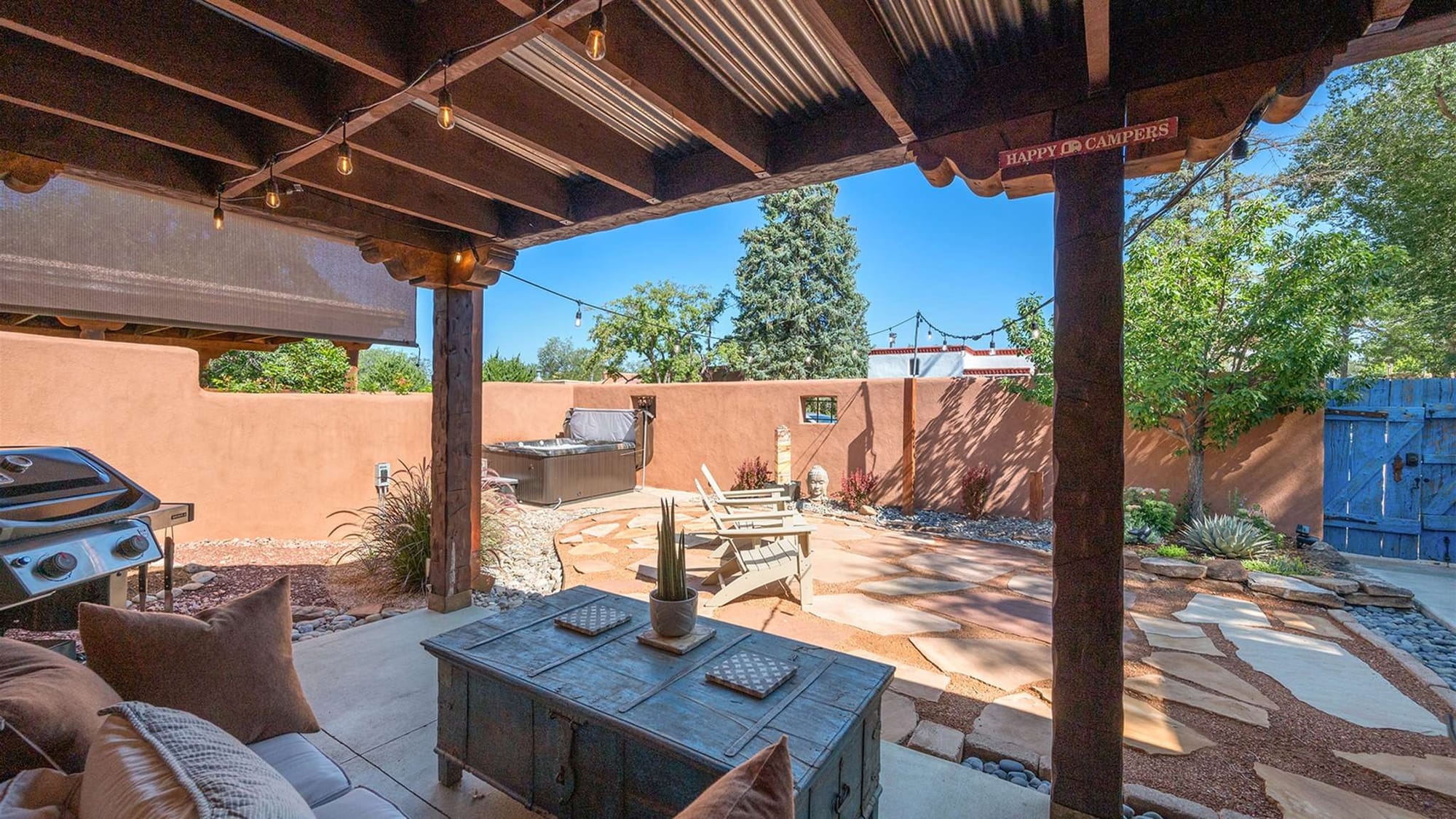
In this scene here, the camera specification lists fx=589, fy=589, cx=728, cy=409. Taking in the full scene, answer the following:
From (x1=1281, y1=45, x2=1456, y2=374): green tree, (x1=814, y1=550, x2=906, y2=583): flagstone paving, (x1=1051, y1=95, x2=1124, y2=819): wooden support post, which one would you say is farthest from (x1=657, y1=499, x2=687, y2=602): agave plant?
(x1=1281, y1=45, x2=1456, y2=374): green tree

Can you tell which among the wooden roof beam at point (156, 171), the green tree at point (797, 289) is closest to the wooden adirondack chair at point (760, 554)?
the wooden roof beam at point (156, 171)

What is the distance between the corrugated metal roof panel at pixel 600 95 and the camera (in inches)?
76.0

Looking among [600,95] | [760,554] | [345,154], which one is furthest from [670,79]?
[760,554]

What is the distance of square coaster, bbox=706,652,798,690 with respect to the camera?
158 centimetres

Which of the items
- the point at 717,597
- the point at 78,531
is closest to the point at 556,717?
the point at 78,531

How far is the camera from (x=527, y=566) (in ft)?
16.5

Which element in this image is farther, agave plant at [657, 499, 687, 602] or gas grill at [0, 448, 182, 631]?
gas grill at [0, 448, 182, 631]

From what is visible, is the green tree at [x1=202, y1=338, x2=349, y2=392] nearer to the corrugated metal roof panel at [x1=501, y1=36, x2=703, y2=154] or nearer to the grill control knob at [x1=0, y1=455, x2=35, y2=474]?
the grill control knob at [x1=0, y1=455, x2=35, y2=474]

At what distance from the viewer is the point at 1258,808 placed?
2.01m

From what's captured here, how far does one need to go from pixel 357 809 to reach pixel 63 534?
1752 mm

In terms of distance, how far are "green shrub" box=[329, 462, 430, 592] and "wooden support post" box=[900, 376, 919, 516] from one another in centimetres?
547

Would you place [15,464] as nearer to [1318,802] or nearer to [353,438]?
[353,438]

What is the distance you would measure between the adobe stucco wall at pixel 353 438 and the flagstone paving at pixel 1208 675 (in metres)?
3.43

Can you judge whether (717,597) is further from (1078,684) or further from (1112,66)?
→ (1112,66)
